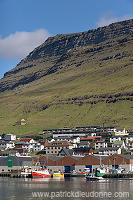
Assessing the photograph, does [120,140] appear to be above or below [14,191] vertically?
above

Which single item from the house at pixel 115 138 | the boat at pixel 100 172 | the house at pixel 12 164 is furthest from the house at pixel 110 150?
the boat at pixel 100 172

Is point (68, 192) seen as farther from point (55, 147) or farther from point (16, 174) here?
point (55, 147)

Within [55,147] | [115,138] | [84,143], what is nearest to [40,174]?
[55,147]

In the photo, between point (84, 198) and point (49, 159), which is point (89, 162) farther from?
point (84, 198)

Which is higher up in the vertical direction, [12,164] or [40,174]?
[12,164]

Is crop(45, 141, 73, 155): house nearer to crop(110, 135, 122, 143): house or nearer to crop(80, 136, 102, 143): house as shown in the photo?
crop(80, 136, 102, 143): house

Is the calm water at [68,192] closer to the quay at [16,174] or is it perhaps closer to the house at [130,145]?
the quay at [16,174]

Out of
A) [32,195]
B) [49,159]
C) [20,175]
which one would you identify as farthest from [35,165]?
[32,195]

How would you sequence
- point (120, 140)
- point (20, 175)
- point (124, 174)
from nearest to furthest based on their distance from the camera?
point (124, 174) < point (20, 175) < point (120, 140)

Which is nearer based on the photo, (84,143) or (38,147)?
(84,143)
